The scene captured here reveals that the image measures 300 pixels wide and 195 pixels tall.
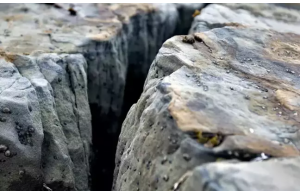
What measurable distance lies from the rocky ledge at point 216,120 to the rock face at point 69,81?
0.59m

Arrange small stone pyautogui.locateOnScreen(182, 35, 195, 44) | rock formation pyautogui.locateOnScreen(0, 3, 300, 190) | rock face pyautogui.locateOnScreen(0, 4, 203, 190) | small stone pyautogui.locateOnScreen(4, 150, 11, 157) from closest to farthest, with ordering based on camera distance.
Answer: rock formation pyautogui.locateOnScreen(0, 3, 300, 190) < small stone pyautogui.locateOnScreen(4, 150, 11, 157) < rock face pyautogui.locateOnScreen(0, 4, 203, 190) < small stone pyautogui.locateOnScreen(182, 35, 195, 44)

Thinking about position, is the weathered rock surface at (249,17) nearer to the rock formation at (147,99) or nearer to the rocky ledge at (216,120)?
the rock formation at (147,99)

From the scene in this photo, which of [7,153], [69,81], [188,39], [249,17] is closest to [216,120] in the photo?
[188,39]

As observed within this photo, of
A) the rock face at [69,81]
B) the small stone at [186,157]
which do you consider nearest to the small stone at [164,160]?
the small stone at [186,157]

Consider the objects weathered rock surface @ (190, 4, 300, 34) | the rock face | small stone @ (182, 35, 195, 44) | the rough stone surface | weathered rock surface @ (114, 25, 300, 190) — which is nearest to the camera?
the rough stone surface

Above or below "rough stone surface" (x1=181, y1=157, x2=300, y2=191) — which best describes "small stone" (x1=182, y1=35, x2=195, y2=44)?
above

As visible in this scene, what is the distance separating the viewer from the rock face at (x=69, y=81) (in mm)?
2861

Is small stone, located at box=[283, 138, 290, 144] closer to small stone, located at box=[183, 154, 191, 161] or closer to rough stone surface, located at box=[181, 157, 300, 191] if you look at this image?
rough stone surface, located at box=[181, 157, 300, 191]

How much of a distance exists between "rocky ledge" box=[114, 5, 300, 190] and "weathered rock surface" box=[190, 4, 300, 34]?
3.85 ft

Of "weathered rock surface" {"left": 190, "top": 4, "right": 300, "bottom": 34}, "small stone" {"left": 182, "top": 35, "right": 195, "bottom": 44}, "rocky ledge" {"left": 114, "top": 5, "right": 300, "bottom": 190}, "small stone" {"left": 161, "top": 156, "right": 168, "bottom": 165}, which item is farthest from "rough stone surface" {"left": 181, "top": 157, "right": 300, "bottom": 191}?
"weathered rock surface" {"left": 190, "top": 4, "right": 300, "bottom": 34}

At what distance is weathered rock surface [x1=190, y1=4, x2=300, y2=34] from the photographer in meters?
4.38

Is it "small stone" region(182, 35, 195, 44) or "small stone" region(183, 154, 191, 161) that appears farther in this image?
"small stone" region(182, 35, 195, 44)

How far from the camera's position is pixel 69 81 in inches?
142

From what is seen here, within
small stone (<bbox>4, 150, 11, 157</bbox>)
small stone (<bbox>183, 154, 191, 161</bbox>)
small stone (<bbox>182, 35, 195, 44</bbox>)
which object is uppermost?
small stone (<bbox>182, 35, 195, 44</bbox>)
